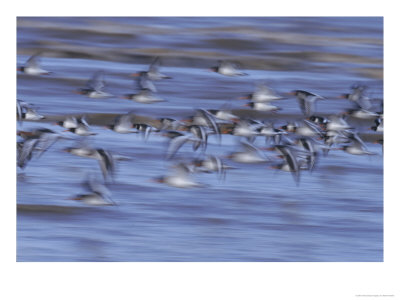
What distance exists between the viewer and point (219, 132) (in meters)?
6.82

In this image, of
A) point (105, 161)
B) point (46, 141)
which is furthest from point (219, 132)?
point (46, 141)

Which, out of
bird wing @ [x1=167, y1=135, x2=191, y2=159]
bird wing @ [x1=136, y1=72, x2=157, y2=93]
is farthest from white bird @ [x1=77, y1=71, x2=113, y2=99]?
bird wing @ [x1=167, y1=135, x2=191, y2=159]

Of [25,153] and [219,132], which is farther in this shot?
[219,132]

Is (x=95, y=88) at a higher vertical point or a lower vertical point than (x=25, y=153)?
higher

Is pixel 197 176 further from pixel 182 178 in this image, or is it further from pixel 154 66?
pixel 154 66

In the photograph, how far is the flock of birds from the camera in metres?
6.76

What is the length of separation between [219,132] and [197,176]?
258mm

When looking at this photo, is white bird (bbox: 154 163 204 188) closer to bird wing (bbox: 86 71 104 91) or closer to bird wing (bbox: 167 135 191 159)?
bird wing (bbox: 167 135 191 159)

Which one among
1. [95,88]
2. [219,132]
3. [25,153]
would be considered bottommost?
[25,153]

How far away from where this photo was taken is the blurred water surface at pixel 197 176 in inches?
265

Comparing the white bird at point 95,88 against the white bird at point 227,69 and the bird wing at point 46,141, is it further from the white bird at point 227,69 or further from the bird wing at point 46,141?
the white bird at point 227,69

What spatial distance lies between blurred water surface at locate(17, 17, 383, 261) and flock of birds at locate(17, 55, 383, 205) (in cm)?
4
